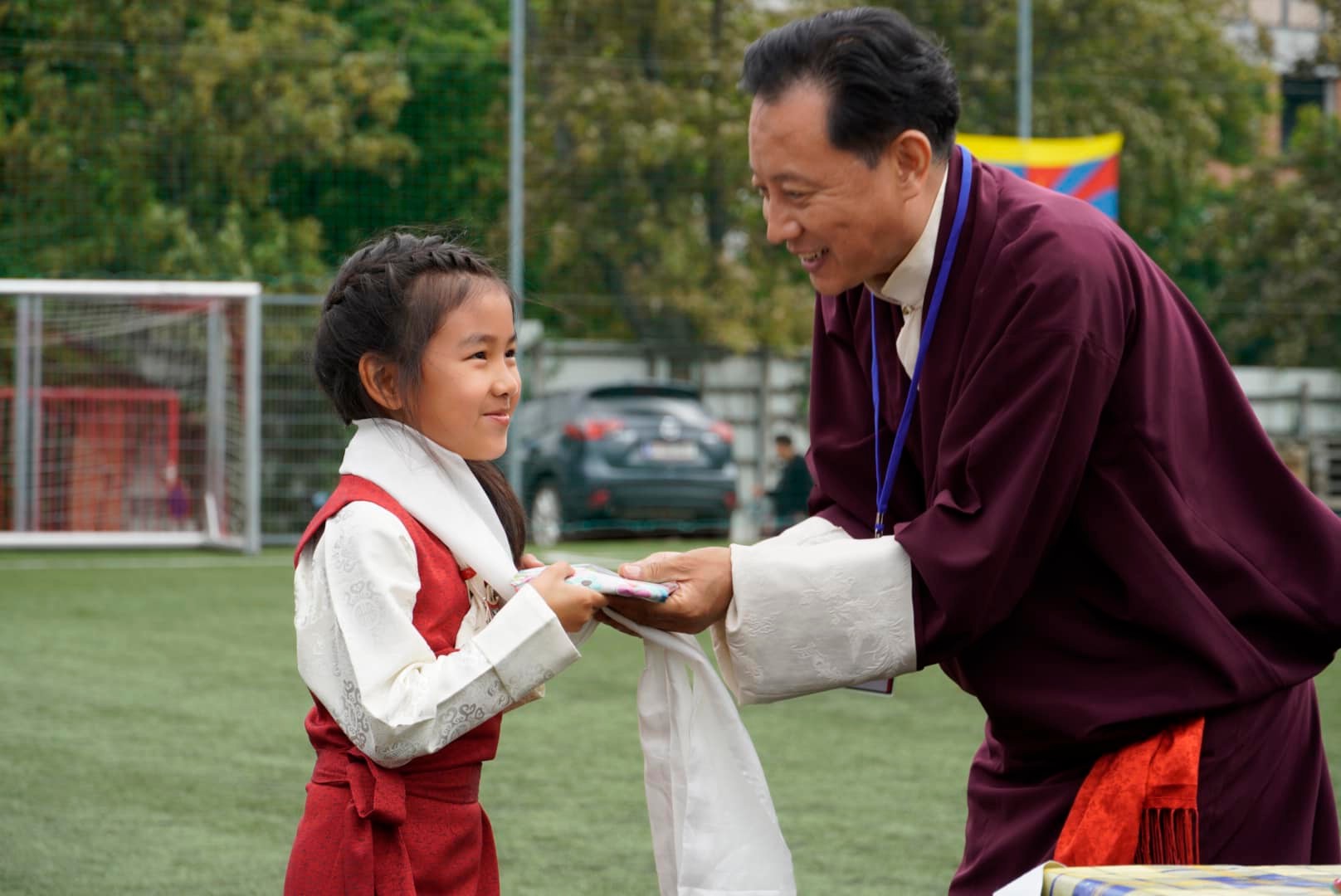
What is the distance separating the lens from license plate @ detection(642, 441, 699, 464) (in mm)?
13461

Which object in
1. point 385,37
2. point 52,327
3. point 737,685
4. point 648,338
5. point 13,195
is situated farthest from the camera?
point 385,37

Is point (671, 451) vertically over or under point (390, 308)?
under

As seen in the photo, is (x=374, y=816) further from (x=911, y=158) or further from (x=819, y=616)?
(x=911, y=158)

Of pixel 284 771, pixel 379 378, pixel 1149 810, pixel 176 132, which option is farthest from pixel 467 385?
pixel 176 132

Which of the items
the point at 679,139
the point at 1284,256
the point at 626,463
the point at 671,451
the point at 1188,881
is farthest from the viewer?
the point at 1284,256

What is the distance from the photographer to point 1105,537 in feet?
7.03

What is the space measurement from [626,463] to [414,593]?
11326 mm

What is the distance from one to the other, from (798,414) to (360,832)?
13.8 meters

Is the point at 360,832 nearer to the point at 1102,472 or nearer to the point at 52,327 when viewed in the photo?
the point at 1102,472

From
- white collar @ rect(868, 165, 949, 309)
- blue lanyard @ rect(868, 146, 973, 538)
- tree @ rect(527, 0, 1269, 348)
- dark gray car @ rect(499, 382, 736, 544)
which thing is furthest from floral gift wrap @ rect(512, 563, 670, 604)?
tree @ rect(527, 0, 1269, 348)

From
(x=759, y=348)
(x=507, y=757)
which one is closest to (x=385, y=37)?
(x=759, y=348)

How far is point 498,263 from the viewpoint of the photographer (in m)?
2.42

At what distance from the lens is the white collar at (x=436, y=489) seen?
7.14 ft

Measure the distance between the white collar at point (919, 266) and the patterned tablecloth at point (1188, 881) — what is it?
2.53 feet
